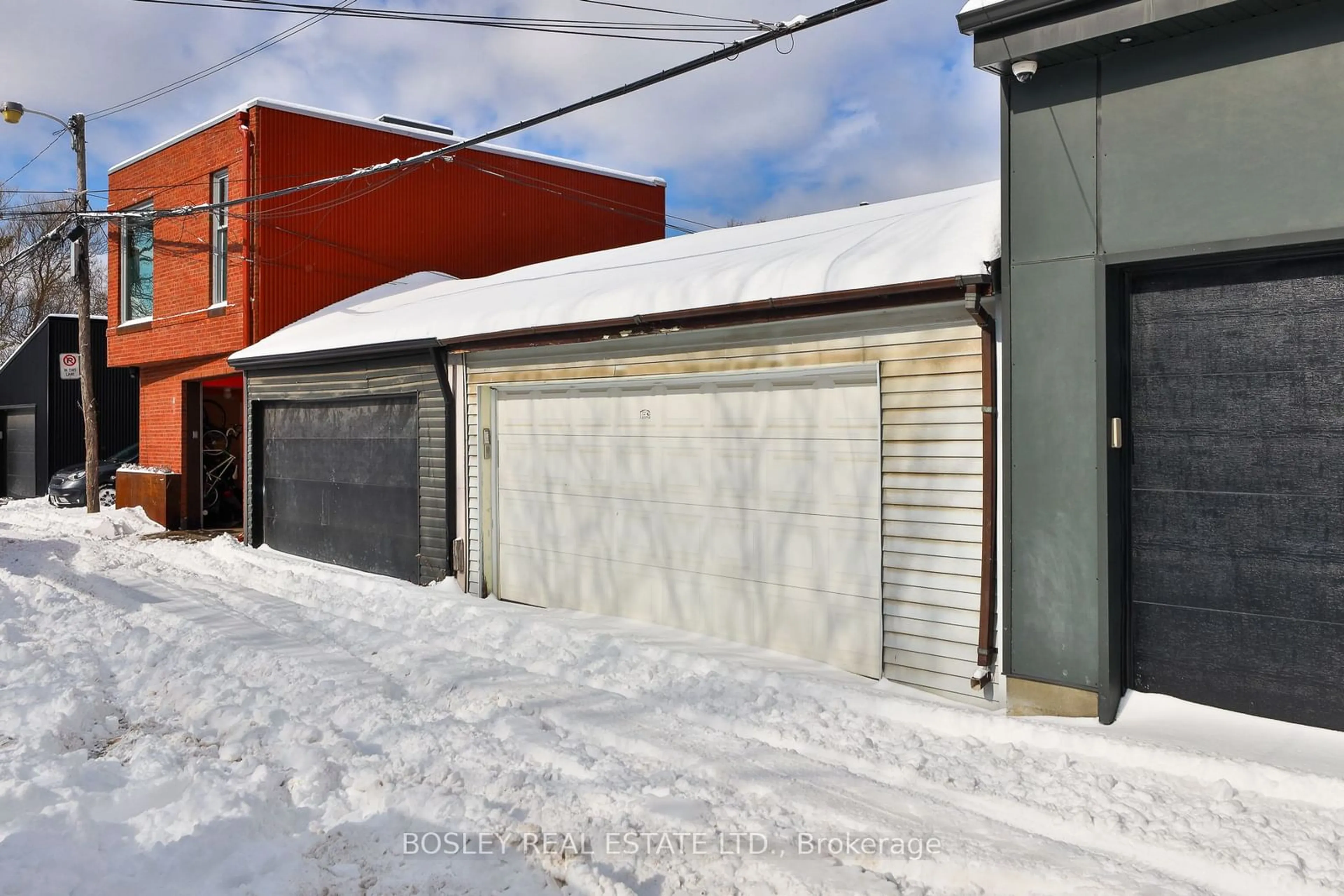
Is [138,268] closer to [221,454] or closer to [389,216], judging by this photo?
[221,454]

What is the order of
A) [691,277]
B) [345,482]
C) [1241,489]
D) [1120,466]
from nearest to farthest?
[1241,489] → [1120,466] → [691,277] → [345,482]

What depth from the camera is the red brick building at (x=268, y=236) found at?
15.3m

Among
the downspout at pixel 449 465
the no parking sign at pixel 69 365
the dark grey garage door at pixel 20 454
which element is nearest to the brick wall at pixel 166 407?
the no parking sign at pixel 69 365

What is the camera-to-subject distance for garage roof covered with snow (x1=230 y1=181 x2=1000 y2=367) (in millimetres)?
6516

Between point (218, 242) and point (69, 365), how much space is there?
27.4 feet

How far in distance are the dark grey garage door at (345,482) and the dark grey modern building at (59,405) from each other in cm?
945

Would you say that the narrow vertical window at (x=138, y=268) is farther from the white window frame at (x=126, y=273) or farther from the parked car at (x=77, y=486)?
the parked car at (x=77, y=486)

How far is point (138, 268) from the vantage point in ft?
61.0

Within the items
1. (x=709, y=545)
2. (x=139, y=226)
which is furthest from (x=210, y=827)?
(x=139, y=226)

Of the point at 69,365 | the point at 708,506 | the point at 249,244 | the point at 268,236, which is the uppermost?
the point at 268,236

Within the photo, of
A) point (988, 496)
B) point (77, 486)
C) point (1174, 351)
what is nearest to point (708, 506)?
point (988, 496)

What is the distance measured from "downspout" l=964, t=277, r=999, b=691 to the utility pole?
676 inches

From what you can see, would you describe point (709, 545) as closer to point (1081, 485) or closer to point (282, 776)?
point (1081, 485)

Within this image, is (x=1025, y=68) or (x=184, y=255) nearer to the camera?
(x=1025, y=68)
